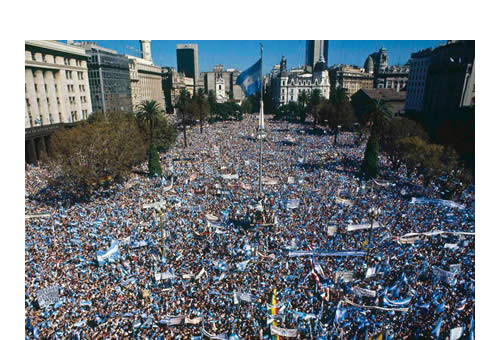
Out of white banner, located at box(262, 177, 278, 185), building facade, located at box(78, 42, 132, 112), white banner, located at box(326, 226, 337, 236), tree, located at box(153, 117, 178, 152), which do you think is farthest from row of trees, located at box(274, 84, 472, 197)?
building facade, located at box(78, 42, 132, 112)

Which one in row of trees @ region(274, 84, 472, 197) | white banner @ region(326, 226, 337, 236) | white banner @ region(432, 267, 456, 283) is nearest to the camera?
white banner @ region(432, 267, 456, 283)

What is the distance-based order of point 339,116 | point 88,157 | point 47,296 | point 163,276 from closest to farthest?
point 47,296, point 163,276, point 88,157, point 339,116

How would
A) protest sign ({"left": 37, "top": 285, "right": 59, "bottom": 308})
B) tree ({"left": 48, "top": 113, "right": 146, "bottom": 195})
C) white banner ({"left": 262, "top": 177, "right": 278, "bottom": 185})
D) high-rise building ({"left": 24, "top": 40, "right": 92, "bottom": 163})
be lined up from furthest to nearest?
high-rise building ({"left": 24, "top": 40, "right": 92, "bottom": 163}) < white banner ({"left": 262, "top": 177, "right": 278, "bottom": 185}) < tree ({"left": 48, "top": 113, "right": 146, "bottom": 195}) < protest sign ({"left": 37, "top": 285, "right": 59, "bottom": 308})

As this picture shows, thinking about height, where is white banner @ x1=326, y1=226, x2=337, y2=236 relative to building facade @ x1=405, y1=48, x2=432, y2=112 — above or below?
below

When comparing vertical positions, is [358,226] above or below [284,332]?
above

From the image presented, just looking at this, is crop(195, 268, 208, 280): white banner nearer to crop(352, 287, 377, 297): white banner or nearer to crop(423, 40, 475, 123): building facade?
crop(352, 287, 377, 297): white banner

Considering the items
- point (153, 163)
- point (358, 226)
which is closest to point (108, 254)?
point (358, 226)

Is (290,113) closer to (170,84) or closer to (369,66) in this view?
(170,84)
